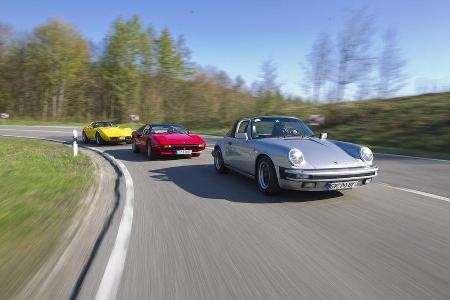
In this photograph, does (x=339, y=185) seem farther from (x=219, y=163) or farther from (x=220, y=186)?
(x=219, y=163)

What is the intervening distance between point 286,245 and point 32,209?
4.00m

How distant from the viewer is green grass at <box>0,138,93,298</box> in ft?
12.5

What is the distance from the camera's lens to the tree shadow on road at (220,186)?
6684 millimetres

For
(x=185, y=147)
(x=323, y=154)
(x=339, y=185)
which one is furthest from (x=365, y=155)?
(x=185, y=147)

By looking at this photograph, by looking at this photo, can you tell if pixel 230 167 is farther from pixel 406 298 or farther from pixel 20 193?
pixel 406 298

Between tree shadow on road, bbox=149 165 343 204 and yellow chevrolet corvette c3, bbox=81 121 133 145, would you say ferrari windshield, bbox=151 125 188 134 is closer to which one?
tree shadow on road, bbox=149 165 343 204

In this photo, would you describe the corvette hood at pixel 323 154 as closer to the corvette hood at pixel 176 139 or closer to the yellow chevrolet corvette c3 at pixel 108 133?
the corvette hood at pixel 176 139

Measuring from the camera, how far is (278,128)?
7992mm

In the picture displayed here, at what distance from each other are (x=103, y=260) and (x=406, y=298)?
9.05ft

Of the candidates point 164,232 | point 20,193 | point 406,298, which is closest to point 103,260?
point 164,232

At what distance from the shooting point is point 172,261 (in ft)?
12.8

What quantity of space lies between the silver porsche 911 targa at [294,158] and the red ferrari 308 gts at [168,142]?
13.8 feet

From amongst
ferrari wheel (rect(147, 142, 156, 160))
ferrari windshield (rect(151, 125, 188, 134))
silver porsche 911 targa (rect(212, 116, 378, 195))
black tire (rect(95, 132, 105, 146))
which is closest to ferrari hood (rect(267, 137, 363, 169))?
silver porsche 911 targa (rect(212, 116, 378, 195))

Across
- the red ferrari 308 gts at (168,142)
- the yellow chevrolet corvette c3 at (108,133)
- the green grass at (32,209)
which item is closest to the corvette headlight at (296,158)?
the green grass at (32,209)
